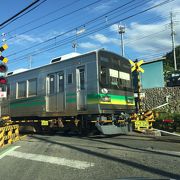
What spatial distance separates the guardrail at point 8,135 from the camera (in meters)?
12.8

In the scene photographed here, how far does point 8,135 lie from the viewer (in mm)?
13719

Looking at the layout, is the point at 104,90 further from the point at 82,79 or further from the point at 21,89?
the point at 21,89

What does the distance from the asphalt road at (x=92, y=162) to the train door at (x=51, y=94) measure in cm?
441

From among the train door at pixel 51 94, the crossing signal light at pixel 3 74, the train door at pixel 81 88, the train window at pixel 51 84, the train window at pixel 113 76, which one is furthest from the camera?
the train window at pixel 51 84

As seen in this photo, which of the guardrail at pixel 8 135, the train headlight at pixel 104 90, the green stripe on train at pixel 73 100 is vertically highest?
the train headlight at pixel 104 90

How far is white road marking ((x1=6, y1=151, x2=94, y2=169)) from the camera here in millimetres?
8086

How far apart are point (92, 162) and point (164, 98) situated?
15038 millimetres

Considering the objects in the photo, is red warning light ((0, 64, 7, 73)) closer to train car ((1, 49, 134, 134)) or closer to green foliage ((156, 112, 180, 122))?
train car ((1, 49, 134, 134))

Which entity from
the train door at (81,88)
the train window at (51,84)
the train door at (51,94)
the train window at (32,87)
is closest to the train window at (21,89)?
the train window at (32,87)

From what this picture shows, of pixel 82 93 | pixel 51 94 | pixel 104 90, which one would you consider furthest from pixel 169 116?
pixel 51 94

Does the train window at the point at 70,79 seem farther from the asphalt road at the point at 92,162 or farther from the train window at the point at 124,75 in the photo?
the asphalt road at the point at 92,162

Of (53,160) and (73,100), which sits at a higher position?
(73,100)

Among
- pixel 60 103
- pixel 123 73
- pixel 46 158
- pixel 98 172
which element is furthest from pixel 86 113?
pixel 98 172

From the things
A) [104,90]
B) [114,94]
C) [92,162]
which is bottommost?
[92,162]
